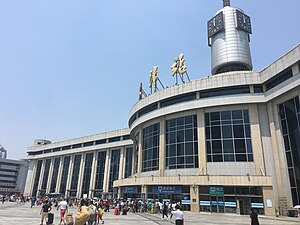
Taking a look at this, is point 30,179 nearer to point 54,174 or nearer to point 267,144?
point 54,174

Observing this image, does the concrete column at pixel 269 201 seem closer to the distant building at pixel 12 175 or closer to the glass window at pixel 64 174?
the glass window at pixel 64 174

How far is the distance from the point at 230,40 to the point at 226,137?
23187 mm

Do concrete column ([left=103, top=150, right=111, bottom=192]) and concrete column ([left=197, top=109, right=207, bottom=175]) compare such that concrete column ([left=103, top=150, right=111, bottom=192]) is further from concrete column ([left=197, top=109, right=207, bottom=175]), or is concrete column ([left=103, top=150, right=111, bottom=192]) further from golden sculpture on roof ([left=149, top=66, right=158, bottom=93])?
concrete column ([left=197, top=109, right=207, bottom=175])

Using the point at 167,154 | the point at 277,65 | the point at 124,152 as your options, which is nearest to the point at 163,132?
the point at 167,154

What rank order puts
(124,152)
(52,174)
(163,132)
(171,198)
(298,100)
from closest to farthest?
(298,100) < (171,198) < (163,132) < (124,152) < (52,174)

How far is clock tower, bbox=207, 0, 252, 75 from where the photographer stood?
48.7 metres

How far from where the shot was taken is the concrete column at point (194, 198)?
110 feet

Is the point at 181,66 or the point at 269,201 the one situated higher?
the point at 181,66

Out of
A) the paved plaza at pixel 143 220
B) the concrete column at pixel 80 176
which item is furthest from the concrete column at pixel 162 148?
the concrete column at pixel 80 176

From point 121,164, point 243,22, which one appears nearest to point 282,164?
point 243,22

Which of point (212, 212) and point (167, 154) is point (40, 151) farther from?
point (212, 212)

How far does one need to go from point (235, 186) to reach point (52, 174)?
71960 millimetres

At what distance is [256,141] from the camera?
34469mm

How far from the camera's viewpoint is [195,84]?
3956 cm
